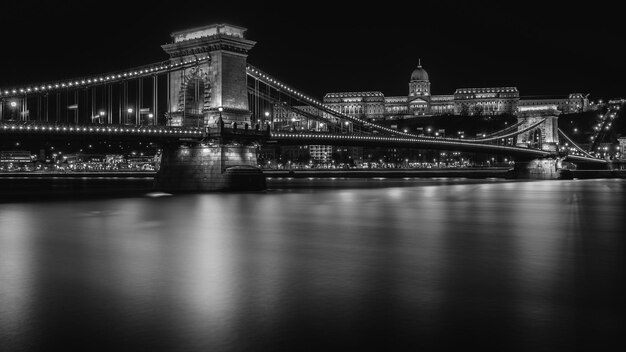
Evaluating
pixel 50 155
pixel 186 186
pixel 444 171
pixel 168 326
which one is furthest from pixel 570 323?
pixel 50 155

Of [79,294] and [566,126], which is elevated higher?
[566,126]

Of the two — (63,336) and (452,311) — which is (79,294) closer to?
(63,336)

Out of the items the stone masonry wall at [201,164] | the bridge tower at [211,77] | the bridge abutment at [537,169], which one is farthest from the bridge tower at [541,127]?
the stone masonry wall at [201,164]

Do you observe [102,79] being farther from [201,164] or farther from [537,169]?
[537,169]

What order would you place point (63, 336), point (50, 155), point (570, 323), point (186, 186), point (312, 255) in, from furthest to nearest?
point (50, 155)
point (186, 186)
point (312, 255)
point (570, 323)
point (63, 336)

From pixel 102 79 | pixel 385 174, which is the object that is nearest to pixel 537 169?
pixel 385 174

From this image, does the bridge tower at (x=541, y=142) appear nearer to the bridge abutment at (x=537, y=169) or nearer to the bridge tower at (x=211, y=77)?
the bridge abutment at (x=537, y=169)

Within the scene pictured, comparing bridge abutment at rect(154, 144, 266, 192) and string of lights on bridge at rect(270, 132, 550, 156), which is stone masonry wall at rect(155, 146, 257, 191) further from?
string of lights on bridge at rect(270, 132, 550, 156)
